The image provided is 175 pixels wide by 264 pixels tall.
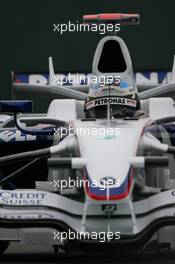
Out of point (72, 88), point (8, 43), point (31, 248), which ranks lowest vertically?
point (31, 248)

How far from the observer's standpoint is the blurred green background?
27.5 m

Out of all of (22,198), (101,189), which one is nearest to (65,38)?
(22,198)

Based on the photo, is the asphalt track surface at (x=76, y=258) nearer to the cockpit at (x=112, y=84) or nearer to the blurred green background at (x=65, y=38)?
the cockpit at (x=112, y=84)

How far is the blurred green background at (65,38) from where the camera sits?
2748cm

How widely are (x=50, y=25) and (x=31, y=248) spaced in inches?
645

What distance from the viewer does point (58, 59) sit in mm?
27703

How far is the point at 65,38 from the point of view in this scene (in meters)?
27.7

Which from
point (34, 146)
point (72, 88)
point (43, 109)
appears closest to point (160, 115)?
point (34, 146)

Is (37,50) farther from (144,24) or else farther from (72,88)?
(72,88)

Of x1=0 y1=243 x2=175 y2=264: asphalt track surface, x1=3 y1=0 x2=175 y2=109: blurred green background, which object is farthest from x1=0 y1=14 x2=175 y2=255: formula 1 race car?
x1=3 y1=0 x2=175 y2=109: blurred green background

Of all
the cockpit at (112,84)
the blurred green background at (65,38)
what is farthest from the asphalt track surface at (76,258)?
the blurred green background at (65,38)

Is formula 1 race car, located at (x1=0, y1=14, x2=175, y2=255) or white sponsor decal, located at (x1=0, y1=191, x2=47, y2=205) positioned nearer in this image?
formula 1 race car, located at (x1=0, y1=14, x2=175, y2=255)

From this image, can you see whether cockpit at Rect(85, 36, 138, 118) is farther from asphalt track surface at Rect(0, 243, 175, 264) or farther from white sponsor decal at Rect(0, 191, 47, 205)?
white sponsor decal at Rect(0, 191, 47, 205)

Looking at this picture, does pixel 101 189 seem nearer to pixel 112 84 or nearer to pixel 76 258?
pixel 76 258
